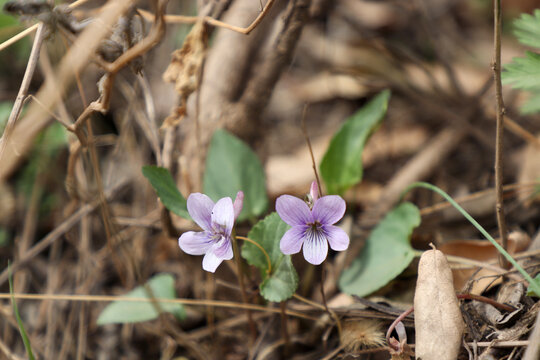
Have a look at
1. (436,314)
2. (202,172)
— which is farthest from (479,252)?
(202,172)

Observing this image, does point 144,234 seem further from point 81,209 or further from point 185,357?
point 185,357

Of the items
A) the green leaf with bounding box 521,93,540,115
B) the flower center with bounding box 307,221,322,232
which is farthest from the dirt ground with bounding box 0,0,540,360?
the flower center with bounding box 307,221,322,232

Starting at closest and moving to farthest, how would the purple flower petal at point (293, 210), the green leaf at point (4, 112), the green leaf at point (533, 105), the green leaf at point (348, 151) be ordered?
the purple flower petal at point (293, 210) < the green leaf at point (533, 105) < the green leaf at point (348, 151) < the green leaf at point (4, 112)

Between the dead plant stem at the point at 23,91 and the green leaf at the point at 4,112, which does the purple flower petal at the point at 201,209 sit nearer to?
the dead plant stem at the point at 23,91

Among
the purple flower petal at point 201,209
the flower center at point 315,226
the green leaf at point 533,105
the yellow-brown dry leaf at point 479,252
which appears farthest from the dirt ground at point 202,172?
the flower center at point 315,226

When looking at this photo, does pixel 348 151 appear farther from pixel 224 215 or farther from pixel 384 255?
pixel 224 215

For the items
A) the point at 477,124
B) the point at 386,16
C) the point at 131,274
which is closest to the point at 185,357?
the point at 131,274

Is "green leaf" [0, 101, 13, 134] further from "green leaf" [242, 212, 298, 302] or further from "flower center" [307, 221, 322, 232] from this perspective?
"flower center" [307, 221, 322, 232]
